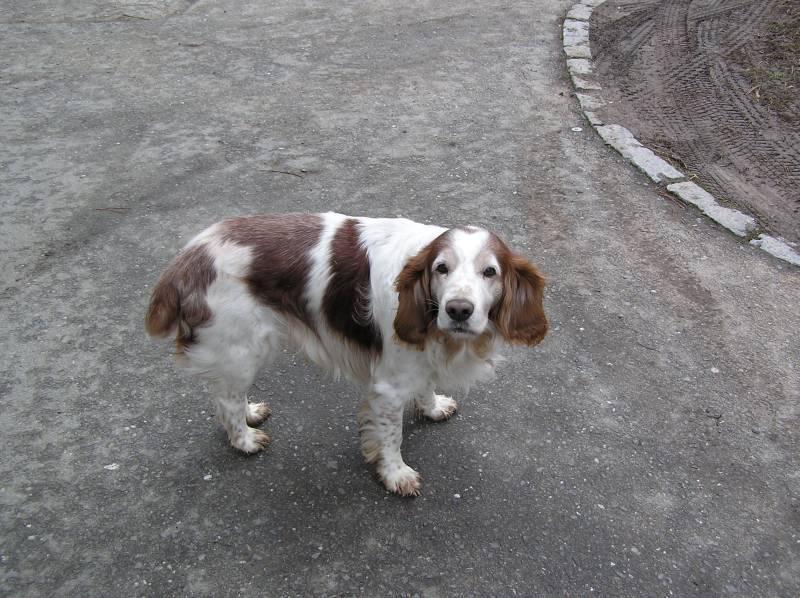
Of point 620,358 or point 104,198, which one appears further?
point 104,198

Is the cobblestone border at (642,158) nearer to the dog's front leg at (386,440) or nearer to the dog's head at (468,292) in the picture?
the dog's head at (468,292)

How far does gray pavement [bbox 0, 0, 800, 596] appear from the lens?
305cm

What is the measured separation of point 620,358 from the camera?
4.12 m

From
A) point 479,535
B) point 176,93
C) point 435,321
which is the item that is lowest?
point 479,535

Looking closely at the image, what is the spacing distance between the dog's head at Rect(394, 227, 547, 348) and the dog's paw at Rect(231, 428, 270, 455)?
1133mm

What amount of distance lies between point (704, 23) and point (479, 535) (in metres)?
7.61

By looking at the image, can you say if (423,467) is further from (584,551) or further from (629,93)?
(629,93)

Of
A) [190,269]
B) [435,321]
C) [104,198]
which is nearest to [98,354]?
[190,269]

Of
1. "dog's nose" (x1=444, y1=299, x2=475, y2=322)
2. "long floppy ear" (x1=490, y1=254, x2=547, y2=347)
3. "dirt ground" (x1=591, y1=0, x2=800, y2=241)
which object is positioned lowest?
"dirt ground" (x1=591, y1=0, x2=800, y2=241)

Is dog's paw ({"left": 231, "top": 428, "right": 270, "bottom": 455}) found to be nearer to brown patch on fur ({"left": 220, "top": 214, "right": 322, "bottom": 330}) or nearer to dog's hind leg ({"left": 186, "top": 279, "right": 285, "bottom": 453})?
dog's hind leg ({"left": 186, "top": 279, "right": 285, "bottom": 453})

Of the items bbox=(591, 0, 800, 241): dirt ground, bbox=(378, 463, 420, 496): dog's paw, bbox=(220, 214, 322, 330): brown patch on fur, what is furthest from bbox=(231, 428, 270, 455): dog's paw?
bbox=(591, 0, 800, 241): dirt ground

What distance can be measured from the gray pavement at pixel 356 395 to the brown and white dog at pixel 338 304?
1.91 feet

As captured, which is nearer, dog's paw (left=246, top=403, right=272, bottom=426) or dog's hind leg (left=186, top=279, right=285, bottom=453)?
dog's hind leg (left=186, top=279, right=285, bottom=453)

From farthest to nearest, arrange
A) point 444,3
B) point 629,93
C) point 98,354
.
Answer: point 444,3 → point 629,93 → point 98,354
